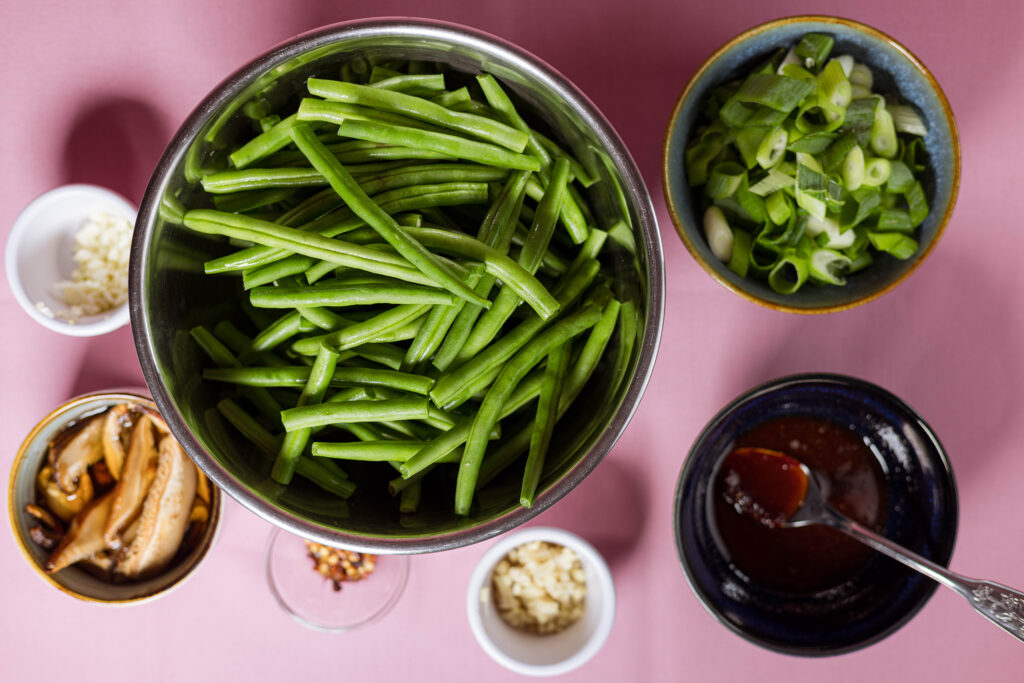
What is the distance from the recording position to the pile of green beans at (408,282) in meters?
1.13

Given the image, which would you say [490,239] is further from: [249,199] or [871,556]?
[871,556]

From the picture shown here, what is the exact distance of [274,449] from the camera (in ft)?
4.09

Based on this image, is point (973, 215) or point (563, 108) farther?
point (973, 215)

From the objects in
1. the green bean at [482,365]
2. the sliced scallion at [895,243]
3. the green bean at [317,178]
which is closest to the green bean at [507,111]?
the green bean at [317,178]

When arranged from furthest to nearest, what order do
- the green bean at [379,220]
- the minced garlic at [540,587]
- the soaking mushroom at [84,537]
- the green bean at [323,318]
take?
the minced garlic at [540,587] → the soaking mushroom at [84,537] → the green bean at [323,318] → the green bean at [379,220]

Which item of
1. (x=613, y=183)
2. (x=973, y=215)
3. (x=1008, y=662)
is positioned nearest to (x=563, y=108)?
(x=613, y=183)

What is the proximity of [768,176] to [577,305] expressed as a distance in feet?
1.51

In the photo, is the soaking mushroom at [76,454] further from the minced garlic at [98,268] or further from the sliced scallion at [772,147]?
the sliced scallion at [772,147]

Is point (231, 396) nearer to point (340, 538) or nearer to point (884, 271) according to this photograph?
point (340, 538)

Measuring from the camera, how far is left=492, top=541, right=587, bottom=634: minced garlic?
5.32 ft

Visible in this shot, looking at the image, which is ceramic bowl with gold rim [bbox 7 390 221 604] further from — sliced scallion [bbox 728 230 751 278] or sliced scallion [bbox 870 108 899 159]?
sliced scallion [bbox 870 108 899 159]

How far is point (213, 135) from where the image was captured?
1170 millimetres

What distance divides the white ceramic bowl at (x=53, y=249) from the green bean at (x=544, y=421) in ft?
2.92

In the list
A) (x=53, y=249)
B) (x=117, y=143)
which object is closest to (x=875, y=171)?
(x=117, y=143)
